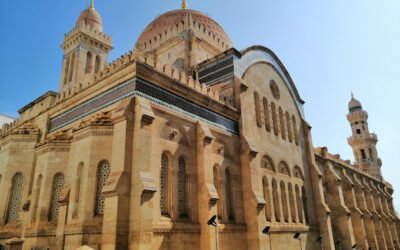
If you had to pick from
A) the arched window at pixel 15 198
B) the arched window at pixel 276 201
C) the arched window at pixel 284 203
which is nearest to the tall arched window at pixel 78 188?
the arched window at pixel 15 198

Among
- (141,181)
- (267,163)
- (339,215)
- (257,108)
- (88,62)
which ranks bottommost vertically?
(339,215)

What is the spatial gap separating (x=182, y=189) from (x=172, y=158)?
1.62m

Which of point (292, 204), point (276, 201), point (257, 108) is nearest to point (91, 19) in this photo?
point (257, 108)

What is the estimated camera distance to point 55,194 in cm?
1495

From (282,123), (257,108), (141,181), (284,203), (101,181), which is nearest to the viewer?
(141,181)

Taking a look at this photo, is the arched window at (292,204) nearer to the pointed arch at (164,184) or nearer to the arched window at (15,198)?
the pointed arch at (164,184)

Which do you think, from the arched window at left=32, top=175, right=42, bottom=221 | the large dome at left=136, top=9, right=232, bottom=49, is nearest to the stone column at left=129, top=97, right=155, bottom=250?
the arched window at left=32, top=175, right=42, bottom=221

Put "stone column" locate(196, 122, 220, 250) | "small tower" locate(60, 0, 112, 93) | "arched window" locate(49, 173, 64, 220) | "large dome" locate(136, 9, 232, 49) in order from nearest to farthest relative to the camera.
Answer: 1. "stone column" locate(196, 122, 220, 250)
2. "arched window" locate(49, 173, 64, 220)
3. "large dome" locate(136, 9, 232, 49)
4. "small tower" locate(60, 0, 112, 93)

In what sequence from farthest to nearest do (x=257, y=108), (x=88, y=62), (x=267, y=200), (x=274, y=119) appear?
1. (x=88, y=62)
2. (x=274, y=119)
3. (x=257, y=108)
4. (x=267, y=200)

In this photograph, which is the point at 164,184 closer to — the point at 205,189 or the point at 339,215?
the point at 205,189

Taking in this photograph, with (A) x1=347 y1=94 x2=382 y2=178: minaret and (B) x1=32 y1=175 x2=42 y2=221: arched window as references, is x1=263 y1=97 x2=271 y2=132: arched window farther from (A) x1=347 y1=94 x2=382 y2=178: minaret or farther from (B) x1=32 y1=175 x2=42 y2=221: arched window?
(A) x1=347 y1=94 x2=382 y2=178: minaret

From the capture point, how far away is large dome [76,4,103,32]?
3497 centimetres

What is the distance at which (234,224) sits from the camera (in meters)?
15.7

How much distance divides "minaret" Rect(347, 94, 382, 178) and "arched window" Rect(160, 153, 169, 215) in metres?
44.8
